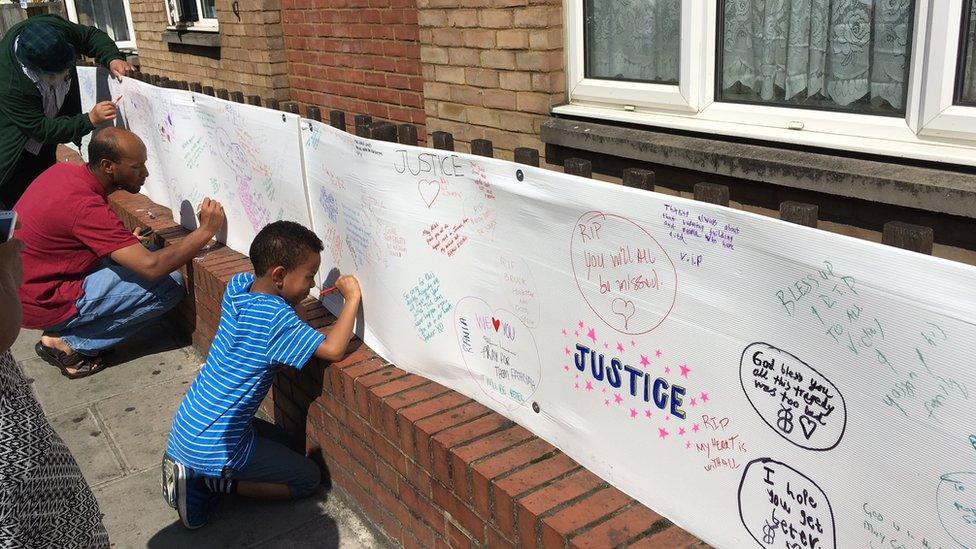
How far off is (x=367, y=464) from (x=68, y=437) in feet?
6.24

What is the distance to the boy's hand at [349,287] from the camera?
11.4 feet

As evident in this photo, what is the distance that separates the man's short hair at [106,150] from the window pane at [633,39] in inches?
104

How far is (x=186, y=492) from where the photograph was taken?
10.9 feet

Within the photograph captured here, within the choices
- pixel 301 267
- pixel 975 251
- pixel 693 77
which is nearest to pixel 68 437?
pixel 301 267

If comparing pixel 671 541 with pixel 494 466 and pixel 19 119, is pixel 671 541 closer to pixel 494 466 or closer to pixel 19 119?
pixel 494 466

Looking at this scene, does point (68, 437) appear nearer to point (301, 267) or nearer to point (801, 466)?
point (301, 267)

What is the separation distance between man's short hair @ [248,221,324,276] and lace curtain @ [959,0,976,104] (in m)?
2.31

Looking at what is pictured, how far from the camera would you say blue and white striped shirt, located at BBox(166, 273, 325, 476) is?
10.5 feet

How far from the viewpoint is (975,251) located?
2389 millimetres

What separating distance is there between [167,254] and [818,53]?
3345mm

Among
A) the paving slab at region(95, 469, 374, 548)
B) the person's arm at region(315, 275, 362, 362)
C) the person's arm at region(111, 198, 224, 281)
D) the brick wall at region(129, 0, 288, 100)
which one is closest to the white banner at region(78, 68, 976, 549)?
the person's arm at region(315, 275, 362, 362)

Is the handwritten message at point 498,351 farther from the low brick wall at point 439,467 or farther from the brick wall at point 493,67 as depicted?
the brick wall at point 493,67

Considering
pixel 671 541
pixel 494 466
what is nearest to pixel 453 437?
pixel 494 466

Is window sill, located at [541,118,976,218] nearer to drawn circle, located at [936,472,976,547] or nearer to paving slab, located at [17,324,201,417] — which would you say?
drawn circle, located at [936,472,976,547]
